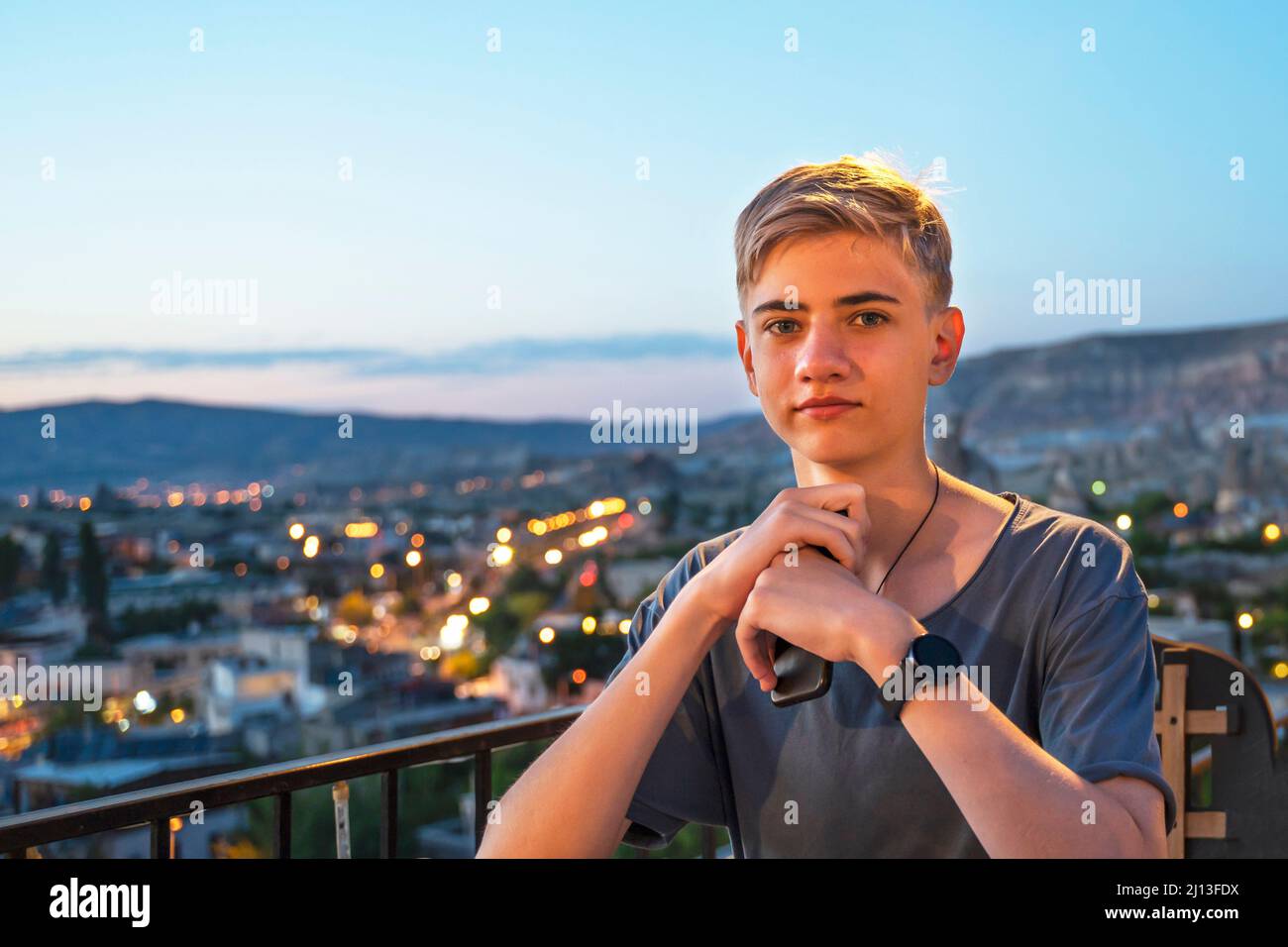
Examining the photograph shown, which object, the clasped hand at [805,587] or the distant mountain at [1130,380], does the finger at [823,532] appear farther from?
the distant mountain at [1130,380]

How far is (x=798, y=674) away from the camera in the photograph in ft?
3.10

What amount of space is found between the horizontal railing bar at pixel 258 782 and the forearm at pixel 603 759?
383 millimetres

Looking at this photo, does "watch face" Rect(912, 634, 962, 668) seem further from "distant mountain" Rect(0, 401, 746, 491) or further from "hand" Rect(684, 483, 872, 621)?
"distant mountain" Rect(0, 401, 746, 491)

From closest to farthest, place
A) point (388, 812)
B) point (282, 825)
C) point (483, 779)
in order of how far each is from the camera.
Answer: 1. point (282, 825)
2. point (388, 812)
3. point (483, 779)

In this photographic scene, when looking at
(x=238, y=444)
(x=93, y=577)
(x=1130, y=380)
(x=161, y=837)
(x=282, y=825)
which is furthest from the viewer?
(x=1130, y=380)

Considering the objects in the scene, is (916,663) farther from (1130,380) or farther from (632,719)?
(1130,380)

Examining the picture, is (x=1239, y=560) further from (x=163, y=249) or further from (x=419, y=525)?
(x=163, y=249)

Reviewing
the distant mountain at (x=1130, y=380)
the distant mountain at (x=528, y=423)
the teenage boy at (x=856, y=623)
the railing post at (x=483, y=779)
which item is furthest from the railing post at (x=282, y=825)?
the distant mountain at (x=1130, y=380)

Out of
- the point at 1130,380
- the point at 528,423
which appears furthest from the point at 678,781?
the point at 1130,380

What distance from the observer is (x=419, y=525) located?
26328 millimetres

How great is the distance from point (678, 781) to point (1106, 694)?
0.44 meters

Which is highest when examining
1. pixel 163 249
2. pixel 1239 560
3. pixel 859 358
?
pixel 163 249
